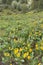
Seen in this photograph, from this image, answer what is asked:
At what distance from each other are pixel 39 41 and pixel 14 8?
1200cm

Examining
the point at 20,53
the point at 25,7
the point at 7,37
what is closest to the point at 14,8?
the point at 25,7

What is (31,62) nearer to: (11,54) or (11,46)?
(11,54)

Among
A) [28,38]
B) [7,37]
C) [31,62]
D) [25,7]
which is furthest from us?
[25,7]

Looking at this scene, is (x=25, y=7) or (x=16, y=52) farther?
(x=25, y=7)

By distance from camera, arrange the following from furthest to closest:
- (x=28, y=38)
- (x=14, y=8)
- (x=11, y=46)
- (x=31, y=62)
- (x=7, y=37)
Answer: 1. (x=14, y=8)
2. (x=7, y=37)
3. (x=28, y=38)
4. (x=11, y=46)
5. (x=31, y=62)

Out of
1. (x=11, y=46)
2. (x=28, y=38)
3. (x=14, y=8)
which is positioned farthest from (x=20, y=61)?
(x=14, y=8)

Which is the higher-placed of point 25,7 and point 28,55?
point 28,55

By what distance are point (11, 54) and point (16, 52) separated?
0.12m

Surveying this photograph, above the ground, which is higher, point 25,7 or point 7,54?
point 7,54


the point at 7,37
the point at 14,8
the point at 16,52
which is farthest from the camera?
the point at 14,8

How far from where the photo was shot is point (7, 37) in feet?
19.4

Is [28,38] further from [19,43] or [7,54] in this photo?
[7,54]

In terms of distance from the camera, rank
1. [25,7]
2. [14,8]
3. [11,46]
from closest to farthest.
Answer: [11,46]
[25,7]
[14,8]

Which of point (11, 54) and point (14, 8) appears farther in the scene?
point (14, 8)
